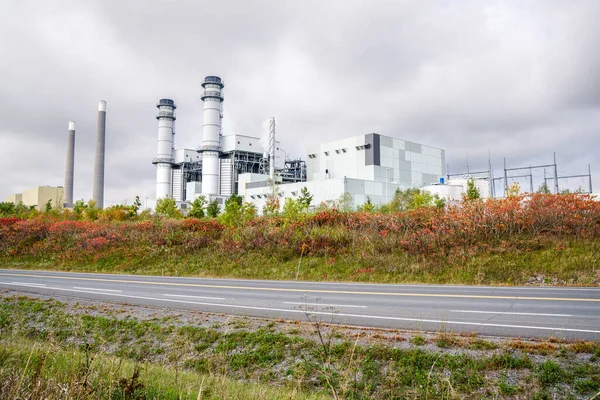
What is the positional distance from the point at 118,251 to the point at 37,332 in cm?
1867

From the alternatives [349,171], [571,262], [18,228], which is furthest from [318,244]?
[349,171]

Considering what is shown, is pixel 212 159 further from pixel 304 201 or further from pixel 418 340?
pixel 418 340

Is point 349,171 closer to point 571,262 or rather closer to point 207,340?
point 571,262

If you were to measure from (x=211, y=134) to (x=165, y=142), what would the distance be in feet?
53.1

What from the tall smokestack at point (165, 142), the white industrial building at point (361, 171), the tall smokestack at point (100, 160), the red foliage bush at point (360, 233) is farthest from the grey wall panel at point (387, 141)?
the tall smokestack at point (100, 160)

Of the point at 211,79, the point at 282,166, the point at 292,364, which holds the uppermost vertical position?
the point at 211,79

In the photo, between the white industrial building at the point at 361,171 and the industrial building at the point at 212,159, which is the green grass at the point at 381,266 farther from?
the industrial building at the point at 212,159

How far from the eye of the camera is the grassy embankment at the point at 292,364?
465 centimetres

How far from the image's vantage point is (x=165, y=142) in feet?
286

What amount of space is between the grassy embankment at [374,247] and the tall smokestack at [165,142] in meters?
57.7

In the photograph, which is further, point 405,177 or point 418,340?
point 405,177

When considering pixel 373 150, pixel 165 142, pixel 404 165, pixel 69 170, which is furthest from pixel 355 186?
pixel 69 170

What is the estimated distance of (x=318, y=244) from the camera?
22422 mm

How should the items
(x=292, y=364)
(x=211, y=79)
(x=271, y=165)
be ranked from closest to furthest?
(x=292, y=364) → (x=271, y=165) → (x=211, y=79)
